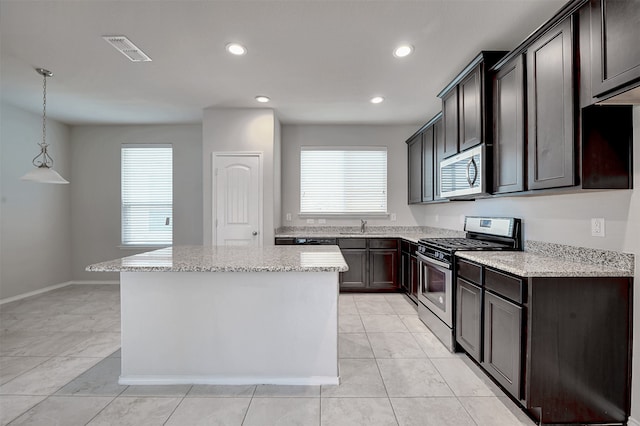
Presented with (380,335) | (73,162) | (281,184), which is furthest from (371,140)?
(73,162)

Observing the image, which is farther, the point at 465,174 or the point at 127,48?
the point at 465,174

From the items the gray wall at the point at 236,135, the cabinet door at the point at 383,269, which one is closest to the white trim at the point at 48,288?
the gray wall at the point at 236,135

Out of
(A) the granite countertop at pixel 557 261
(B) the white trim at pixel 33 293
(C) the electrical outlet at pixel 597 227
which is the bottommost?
(B) the white trim at pixel 33 293

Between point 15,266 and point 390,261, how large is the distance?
5.20 m

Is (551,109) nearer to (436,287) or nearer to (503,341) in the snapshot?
(503,341)

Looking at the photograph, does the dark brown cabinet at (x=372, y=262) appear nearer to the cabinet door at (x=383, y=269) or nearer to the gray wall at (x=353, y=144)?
the cabinet door at (x=383, y=269)

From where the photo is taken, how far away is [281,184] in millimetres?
5145

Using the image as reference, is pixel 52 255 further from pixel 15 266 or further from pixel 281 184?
pixel 281 184

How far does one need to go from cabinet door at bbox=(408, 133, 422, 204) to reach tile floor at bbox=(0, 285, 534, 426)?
2.21 meters

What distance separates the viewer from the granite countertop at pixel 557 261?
177 centimetres

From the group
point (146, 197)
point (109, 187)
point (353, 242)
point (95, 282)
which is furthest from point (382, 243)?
point (95, 282)

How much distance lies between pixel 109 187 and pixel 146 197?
2.07ft

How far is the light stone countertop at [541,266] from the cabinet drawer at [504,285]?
5 centimetres

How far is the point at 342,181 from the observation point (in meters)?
5.23
